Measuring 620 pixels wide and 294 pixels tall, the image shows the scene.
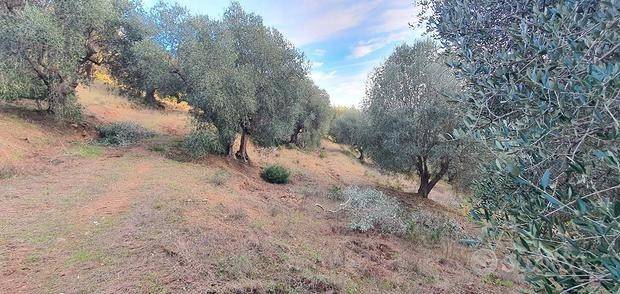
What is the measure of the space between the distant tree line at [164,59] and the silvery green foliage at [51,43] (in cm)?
4

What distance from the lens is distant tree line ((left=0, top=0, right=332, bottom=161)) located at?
15266 mm

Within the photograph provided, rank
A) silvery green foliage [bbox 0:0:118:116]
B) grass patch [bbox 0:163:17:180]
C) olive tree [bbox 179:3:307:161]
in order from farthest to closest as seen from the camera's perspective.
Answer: olive tree [bbox 179:3:307:161]
silvery green foliage [bbox 0:0:118:116]
grass patch [bbox 0:163:17:180]

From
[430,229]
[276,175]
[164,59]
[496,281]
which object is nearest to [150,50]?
[164,59]

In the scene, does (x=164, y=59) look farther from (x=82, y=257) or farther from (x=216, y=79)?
(x=82, y=257)

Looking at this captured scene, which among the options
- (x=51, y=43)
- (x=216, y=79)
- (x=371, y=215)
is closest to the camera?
(x=371, y=215)

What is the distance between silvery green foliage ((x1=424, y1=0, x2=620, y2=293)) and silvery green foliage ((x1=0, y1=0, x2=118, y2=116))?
58.0 feet

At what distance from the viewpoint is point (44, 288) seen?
5.34 metres

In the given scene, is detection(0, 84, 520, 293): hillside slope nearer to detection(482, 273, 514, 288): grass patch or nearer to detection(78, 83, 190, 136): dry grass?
detection(482, 273, 514, 288): grass patch

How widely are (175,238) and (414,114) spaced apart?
11623mm

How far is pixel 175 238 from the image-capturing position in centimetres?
730

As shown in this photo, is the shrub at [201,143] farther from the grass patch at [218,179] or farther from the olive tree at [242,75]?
the grass patch at [218,179]

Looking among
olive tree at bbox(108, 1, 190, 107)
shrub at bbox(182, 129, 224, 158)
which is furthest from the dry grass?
shrub at bbox(182, 129, 224, 158)

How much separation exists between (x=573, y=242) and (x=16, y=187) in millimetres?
12798

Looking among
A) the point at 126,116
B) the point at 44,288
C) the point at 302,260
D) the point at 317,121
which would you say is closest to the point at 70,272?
the point at 44,288
